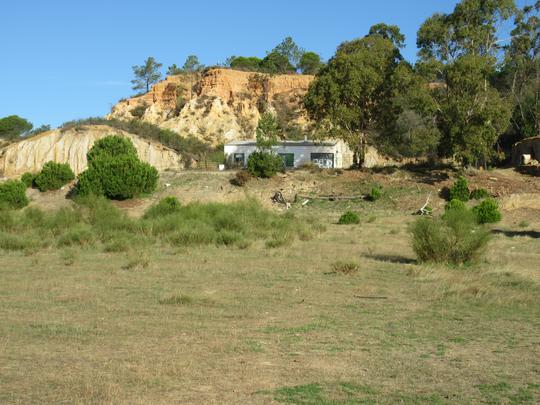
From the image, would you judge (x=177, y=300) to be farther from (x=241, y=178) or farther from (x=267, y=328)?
(x=241, y=178)

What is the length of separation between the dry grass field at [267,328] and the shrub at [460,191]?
2158 centimetres

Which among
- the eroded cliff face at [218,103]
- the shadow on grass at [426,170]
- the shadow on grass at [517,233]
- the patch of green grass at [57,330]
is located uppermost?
the eroded cliff face at [218,103]

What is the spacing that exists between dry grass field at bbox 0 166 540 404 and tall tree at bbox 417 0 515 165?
22.9m

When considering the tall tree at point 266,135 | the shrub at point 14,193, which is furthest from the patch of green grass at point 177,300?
the tall tree at point 266,135

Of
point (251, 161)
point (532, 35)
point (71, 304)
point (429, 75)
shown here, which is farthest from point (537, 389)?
point (532, 35)

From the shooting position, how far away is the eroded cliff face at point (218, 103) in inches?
3346

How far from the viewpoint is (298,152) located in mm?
60125

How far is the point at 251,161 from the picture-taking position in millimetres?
48719

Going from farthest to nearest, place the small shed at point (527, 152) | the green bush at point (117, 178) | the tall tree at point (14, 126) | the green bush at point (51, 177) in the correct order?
the tall tree at point (14, 126)
the small shed at point (527, 152)
the green bush at point (51, 177)
the green bush at point (117, 178)

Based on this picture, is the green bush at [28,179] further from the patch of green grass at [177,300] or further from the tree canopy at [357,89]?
the patch of green grass at [177,300]

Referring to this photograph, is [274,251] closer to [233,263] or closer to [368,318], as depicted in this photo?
[233,263]

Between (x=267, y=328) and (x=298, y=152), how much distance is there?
5012 cm

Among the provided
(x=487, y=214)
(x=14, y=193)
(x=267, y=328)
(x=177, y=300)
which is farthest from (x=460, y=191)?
(x=267, y=328)

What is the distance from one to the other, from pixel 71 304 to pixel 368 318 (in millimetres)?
5198
